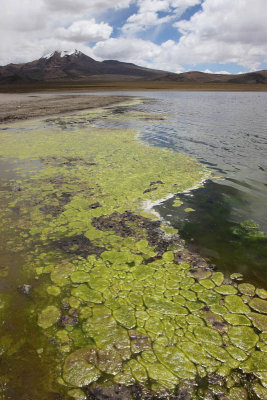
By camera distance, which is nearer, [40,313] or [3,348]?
[3,348]

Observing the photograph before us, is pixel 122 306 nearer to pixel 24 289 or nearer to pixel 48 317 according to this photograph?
pixel 48 317

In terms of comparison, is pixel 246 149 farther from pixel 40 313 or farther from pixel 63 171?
pixel 40 313

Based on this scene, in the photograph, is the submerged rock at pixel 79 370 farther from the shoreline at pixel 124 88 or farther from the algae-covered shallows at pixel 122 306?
the shoreline at pixel 124 88

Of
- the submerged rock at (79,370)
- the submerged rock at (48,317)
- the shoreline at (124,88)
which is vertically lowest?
the submerged rock at (79,370)

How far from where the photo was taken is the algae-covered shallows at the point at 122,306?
3258 millimetres

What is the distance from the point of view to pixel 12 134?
1778 cm

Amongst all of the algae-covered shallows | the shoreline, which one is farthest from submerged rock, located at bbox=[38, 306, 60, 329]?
the shoreline

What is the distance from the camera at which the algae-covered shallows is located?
3.26m

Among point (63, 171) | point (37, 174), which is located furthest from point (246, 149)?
point (37, 174)

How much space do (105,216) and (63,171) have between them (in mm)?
4335

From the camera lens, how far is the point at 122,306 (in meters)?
4.35

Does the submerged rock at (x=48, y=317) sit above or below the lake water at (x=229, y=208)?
below

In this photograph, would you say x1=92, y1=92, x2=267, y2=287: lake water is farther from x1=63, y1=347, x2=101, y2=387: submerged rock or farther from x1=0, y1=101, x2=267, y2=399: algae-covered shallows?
x1=63, y1=347, x2=101, y2=387: submerged rock

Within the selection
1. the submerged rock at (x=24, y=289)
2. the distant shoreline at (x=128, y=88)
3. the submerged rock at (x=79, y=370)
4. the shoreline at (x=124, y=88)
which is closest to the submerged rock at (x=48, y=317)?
the submerged rock at (x=24, y=289)
